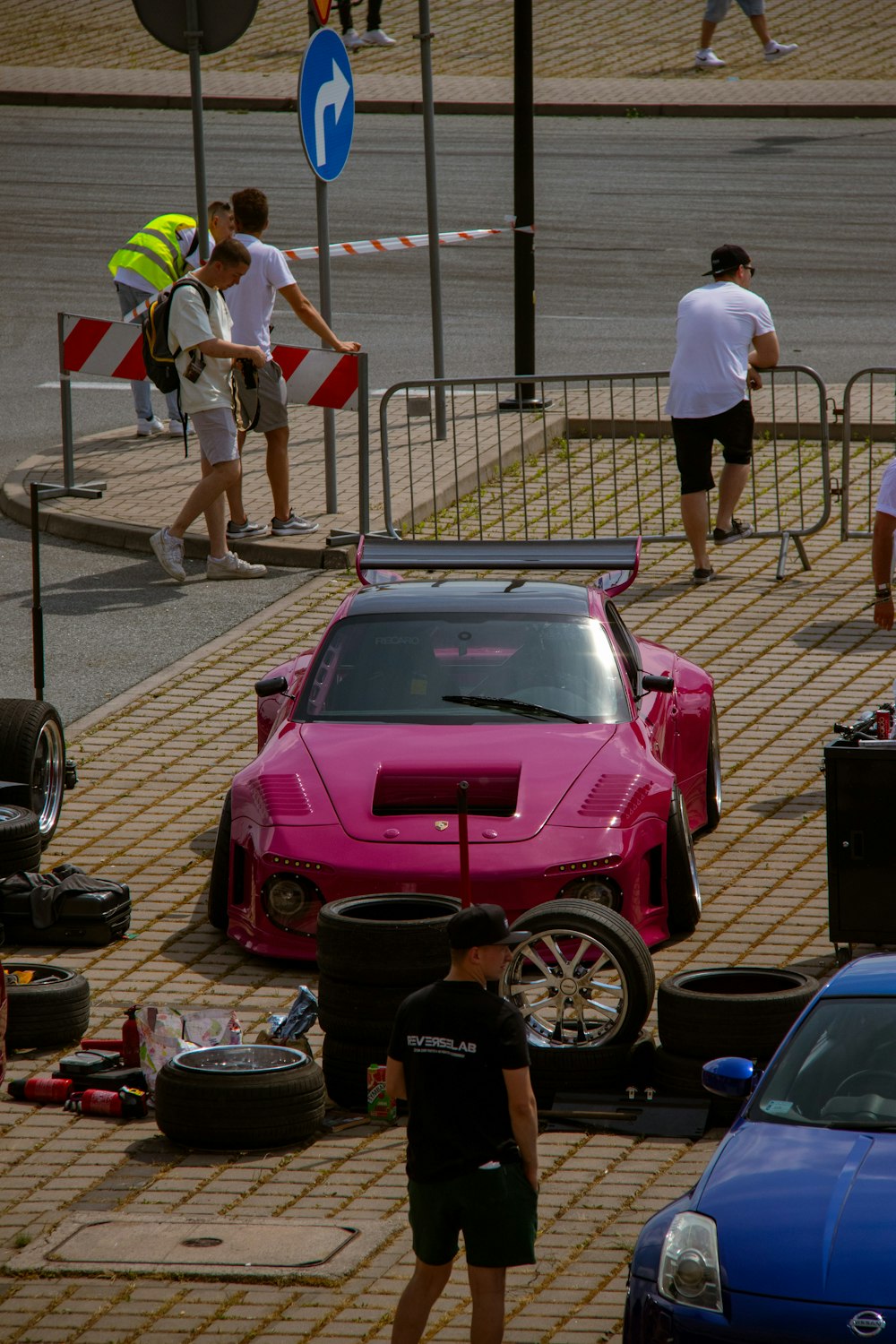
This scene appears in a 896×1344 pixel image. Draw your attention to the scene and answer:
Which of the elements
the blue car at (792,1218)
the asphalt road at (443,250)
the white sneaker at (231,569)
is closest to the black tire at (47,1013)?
the blue car at (792,1218)

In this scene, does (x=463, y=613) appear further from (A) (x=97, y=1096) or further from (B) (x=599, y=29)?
(B) (x=599, y=29)

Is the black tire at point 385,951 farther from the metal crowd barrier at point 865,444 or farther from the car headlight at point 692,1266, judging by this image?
the metal crowd barrier at point 865,444

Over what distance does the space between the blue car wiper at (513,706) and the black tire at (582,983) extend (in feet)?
6.28

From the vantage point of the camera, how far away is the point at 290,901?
917 centimetres

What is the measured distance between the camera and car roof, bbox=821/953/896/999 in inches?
265

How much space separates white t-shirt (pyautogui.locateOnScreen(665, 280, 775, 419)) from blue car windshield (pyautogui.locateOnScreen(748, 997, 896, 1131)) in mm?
8396

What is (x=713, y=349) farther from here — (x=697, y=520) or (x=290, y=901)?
(x=290, y=901)

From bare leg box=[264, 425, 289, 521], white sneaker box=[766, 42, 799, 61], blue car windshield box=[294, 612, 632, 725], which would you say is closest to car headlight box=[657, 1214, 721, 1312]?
blue car windshield box=[294, 612, 632, 725]

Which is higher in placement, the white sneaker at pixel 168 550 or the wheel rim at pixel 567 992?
the white sneaker at pixel 168 550

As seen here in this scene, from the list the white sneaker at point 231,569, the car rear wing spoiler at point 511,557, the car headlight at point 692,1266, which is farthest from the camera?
the white sneaker at point 231,569

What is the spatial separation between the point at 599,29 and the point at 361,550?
2477 centimetres

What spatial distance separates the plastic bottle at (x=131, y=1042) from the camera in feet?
26.7

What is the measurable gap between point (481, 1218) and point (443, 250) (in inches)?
822

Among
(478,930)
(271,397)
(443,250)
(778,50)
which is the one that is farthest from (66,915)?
(778,50)
